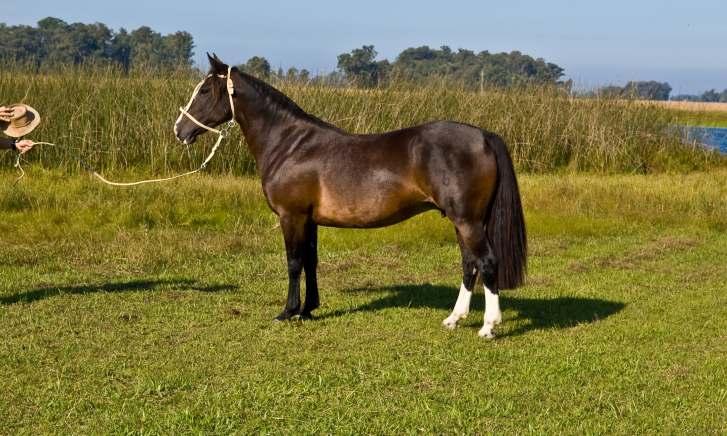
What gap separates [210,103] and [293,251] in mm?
1268

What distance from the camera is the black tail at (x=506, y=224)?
5914 millimetres

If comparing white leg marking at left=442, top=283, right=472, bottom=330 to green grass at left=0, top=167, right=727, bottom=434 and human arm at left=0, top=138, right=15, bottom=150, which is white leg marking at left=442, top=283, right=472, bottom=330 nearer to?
green grass at left=0, top=167, right=727, bottom=434

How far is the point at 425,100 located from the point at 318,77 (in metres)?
2.08

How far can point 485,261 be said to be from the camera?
5.93m

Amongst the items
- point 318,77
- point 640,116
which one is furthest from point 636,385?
point 640,116

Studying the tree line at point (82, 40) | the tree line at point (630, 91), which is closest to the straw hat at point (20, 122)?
the tree line at point (630, 91)

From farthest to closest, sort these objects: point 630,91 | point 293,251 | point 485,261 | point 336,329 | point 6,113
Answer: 1. point 630,91
2. point 6,113
3. point 293,251
4. point 336,329
5. point 485,261

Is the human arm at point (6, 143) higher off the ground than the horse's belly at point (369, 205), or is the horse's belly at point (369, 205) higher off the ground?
the human arm at point (6, 143)

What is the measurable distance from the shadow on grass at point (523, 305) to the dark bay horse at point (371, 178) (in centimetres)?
56

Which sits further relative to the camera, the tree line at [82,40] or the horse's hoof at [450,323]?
the tree line at [82,40]

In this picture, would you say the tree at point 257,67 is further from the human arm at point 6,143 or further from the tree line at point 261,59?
the human arm at point 6,143

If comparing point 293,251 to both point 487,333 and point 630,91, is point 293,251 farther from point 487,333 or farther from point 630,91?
point 630,91

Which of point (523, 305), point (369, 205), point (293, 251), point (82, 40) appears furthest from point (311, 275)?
point (82, 40)

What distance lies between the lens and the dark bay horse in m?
5.86
